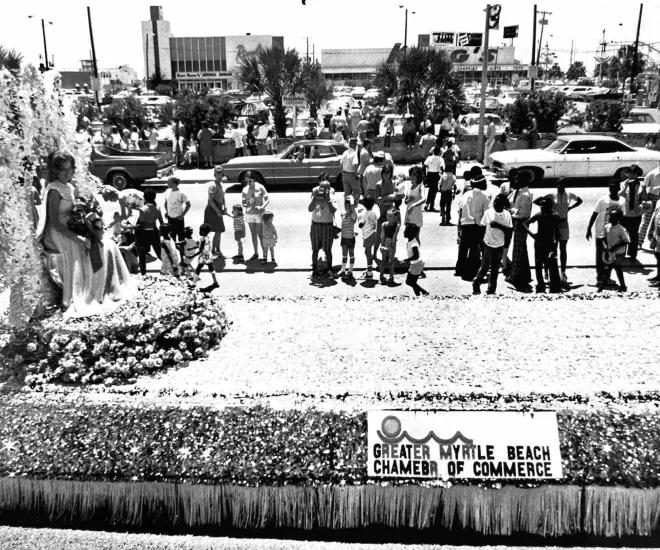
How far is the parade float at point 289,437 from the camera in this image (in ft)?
15.6

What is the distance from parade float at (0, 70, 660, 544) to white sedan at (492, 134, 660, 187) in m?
13.1

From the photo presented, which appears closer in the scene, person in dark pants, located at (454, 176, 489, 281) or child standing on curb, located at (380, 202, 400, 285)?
child standing on curb, located at (380, 202, 400, 285)

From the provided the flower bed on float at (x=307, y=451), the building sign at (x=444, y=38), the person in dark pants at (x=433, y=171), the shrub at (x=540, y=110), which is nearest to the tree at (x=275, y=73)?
the shrub at (x=540, y=110)

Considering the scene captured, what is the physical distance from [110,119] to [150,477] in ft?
87.5

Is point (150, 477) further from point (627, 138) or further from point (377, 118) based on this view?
point (377, 118)

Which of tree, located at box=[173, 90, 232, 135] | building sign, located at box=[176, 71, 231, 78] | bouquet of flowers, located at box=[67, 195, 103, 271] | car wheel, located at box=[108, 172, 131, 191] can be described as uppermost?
building sign, located at box=[176, 71, 231, 78]

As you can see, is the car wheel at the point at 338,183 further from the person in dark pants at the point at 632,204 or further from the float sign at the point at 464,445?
the float sign at the point at 464,445

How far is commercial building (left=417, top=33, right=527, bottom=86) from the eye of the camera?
7094cm

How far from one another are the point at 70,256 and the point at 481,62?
84.0 metres

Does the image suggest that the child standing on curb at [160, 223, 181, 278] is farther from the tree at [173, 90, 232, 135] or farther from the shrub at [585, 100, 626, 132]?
the shrub at [585, 100, 626, 132]

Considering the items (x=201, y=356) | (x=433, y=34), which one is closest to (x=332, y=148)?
(x=201, y=356)

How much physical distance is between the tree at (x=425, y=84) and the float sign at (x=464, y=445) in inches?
893

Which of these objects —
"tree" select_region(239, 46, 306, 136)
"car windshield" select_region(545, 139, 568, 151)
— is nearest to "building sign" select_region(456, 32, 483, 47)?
"tree" select_region(239, 46, 306, 136)

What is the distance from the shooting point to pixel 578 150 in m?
18.7
